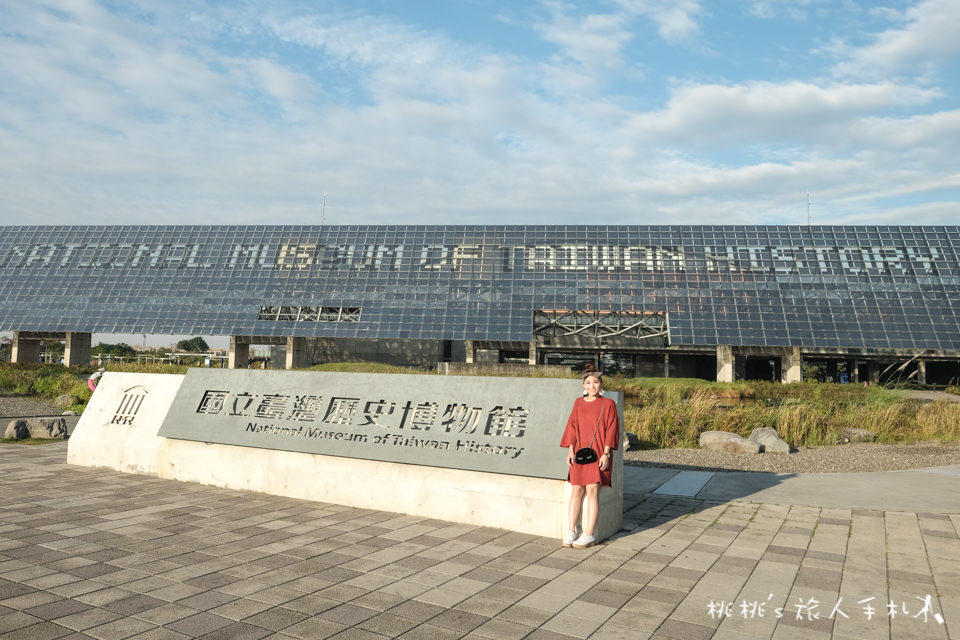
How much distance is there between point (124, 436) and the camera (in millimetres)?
10008

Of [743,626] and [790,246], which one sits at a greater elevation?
[790,246]

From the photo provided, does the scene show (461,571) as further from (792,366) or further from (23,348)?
(23,348)

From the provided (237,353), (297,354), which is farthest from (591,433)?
(237,353)

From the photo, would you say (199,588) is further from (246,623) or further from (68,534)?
(68,534)

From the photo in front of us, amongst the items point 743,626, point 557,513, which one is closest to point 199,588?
point 557,513

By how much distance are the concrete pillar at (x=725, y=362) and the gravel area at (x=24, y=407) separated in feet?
115

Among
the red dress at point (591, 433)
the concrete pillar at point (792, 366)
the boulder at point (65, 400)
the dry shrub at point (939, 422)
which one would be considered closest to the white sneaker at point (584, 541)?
the red dress at point (591, 433)

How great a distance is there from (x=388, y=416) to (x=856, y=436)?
457 inches

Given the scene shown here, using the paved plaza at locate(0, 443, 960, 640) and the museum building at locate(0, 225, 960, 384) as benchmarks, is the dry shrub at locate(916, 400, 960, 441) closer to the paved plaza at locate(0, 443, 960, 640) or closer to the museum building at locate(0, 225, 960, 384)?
the paved plaza at locate(0, 443, 960, 640)

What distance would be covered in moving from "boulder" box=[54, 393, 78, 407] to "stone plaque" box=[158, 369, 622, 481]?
14.9 meters

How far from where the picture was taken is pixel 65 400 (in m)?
21.5

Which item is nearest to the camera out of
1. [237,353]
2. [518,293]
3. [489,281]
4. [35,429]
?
[35,429]

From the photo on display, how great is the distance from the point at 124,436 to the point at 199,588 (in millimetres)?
6269

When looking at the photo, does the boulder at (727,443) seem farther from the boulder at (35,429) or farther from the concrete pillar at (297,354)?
the concrete pillar at (297,354)
